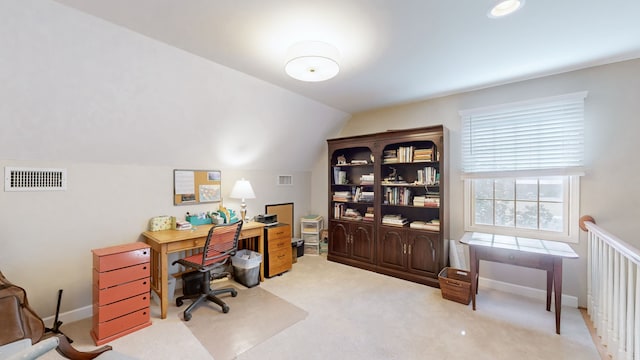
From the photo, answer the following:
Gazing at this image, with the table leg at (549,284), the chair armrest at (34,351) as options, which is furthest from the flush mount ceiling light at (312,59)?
the table leg at (549,284)

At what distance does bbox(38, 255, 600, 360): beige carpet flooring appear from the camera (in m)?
1.96

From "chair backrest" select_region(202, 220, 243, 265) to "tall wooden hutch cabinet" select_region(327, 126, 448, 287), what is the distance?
5.85 feet

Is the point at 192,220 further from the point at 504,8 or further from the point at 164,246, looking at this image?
the point at 504,8

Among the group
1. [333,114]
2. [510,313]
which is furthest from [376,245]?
[333,114]

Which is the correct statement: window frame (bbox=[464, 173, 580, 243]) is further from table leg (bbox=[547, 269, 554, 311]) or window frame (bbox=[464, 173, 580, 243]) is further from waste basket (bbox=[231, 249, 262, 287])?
waste basket (bbox=[231, 249, 262, 287])

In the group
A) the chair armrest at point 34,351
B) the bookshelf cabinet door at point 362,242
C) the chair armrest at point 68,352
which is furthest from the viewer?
the bookshelf cabinet door at point 362,242

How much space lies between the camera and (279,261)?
349 centimetres

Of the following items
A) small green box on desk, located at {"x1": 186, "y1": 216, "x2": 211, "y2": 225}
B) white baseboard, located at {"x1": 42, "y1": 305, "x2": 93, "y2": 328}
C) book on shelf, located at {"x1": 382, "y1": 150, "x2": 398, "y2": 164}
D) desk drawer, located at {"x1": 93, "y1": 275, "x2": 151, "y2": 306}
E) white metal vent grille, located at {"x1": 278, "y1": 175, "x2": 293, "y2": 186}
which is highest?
book on shelf, located at {"x1": 382, "y1": 150, "x2": 398, "y2": 164}

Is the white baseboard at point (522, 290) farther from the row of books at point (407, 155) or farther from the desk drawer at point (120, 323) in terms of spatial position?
the desk drawer at point (120, 323)

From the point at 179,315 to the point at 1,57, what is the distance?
237cm

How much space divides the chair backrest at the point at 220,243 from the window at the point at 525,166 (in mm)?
2859

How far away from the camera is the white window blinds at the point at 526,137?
2635mm

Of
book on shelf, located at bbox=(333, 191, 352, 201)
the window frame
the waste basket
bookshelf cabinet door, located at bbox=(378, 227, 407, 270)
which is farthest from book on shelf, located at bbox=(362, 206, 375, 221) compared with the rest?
the waste basket

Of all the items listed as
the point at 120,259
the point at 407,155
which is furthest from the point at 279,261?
the point at 407,155
